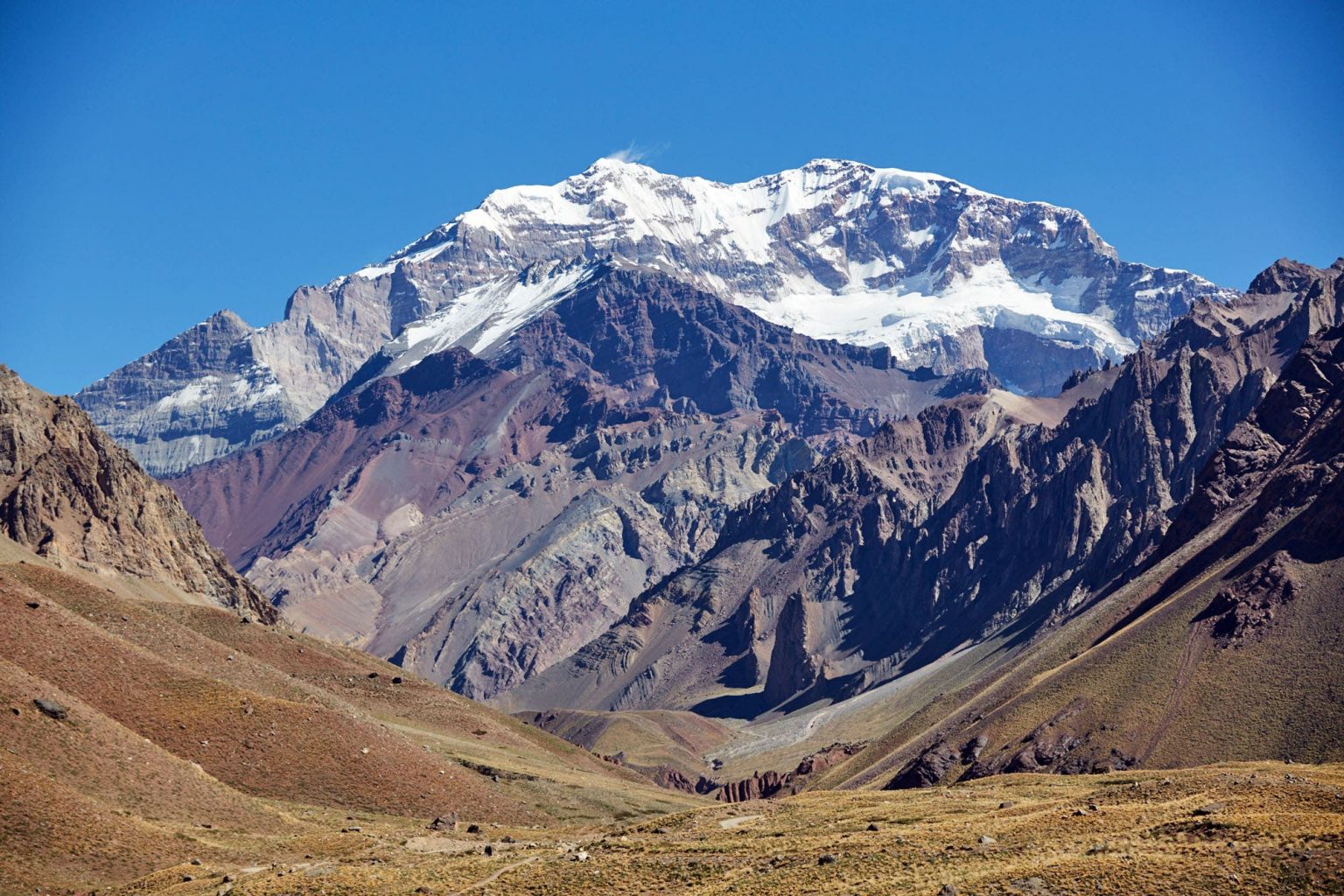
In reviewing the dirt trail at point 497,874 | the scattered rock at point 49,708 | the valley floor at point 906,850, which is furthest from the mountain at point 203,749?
the dirt trail at point 497,874

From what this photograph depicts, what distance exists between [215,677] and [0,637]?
20.4 meters

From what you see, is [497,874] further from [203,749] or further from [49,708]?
[203,749]

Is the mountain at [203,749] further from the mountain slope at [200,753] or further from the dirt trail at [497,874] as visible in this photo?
the dirt trail at [497,874]

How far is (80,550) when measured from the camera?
611ft

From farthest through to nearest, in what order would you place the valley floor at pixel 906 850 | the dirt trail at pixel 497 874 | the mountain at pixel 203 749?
the mountain at pixel 203 749 < the dirt trail at pixel 497 874 < the valley floor at pixel 906 850

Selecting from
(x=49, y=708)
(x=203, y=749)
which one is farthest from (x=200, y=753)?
(x=49, y=708)

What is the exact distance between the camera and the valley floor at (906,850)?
58312mm

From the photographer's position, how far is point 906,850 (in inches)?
2744

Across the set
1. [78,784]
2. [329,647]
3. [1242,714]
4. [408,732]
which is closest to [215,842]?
[78,784]

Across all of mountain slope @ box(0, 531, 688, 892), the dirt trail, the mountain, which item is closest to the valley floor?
the dirt trail

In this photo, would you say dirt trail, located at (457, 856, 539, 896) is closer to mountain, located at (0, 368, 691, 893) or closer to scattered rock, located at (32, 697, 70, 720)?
mountain, located at (0, 368, 691, 893)

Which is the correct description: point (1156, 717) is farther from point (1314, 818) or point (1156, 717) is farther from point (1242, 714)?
point (1314, 818)

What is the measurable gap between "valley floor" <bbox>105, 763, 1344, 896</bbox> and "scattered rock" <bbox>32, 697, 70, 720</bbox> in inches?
528

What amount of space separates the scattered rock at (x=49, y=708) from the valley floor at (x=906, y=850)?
13412mm
